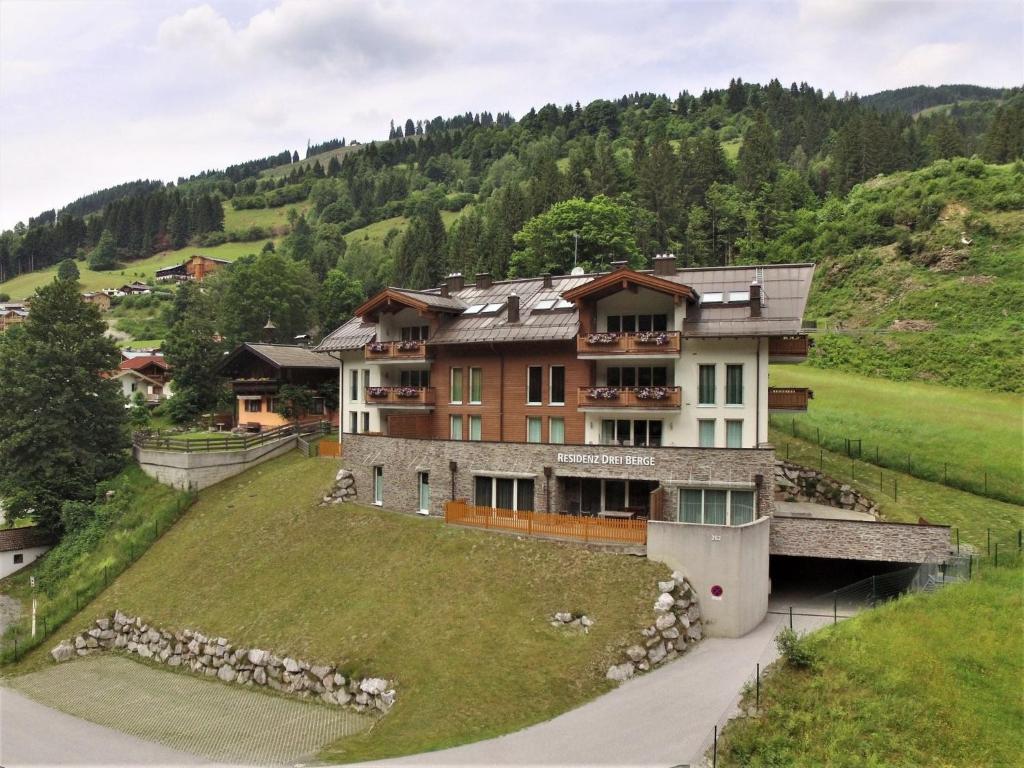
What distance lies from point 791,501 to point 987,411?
1712 centimetres

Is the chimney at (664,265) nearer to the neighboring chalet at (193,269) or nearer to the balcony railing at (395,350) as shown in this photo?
the balcony railing at (395,350)

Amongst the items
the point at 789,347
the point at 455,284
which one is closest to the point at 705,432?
the point at 789,347

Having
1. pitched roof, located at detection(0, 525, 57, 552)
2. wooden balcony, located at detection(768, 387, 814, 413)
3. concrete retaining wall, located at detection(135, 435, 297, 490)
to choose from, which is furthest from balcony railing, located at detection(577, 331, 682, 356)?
pitched roof, located at detection(0, 525, 57, 552)

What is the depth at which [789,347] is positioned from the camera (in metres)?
31.0

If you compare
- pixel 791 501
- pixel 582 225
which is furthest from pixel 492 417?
pixel 582 225

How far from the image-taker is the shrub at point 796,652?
1975cm

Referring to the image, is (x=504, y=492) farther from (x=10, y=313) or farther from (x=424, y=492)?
(x=10, y=313)

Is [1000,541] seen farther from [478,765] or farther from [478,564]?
[478,765]

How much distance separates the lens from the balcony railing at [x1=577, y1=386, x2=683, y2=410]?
31.6 m

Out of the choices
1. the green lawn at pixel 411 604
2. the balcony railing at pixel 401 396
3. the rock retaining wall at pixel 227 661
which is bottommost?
the rock retaining wall at pixel 227 661

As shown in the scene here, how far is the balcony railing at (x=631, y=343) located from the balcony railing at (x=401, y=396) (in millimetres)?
9684

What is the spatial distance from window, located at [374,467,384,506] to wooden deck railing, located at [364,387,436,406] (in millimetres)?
5533

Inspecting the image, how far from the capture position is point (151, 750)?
2077 centimetres

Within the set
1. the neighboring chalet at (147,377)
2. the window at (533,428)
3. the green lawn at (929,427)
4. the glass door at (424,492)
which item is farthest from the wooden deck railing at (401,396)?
the neighboring chalet at (147,377)
